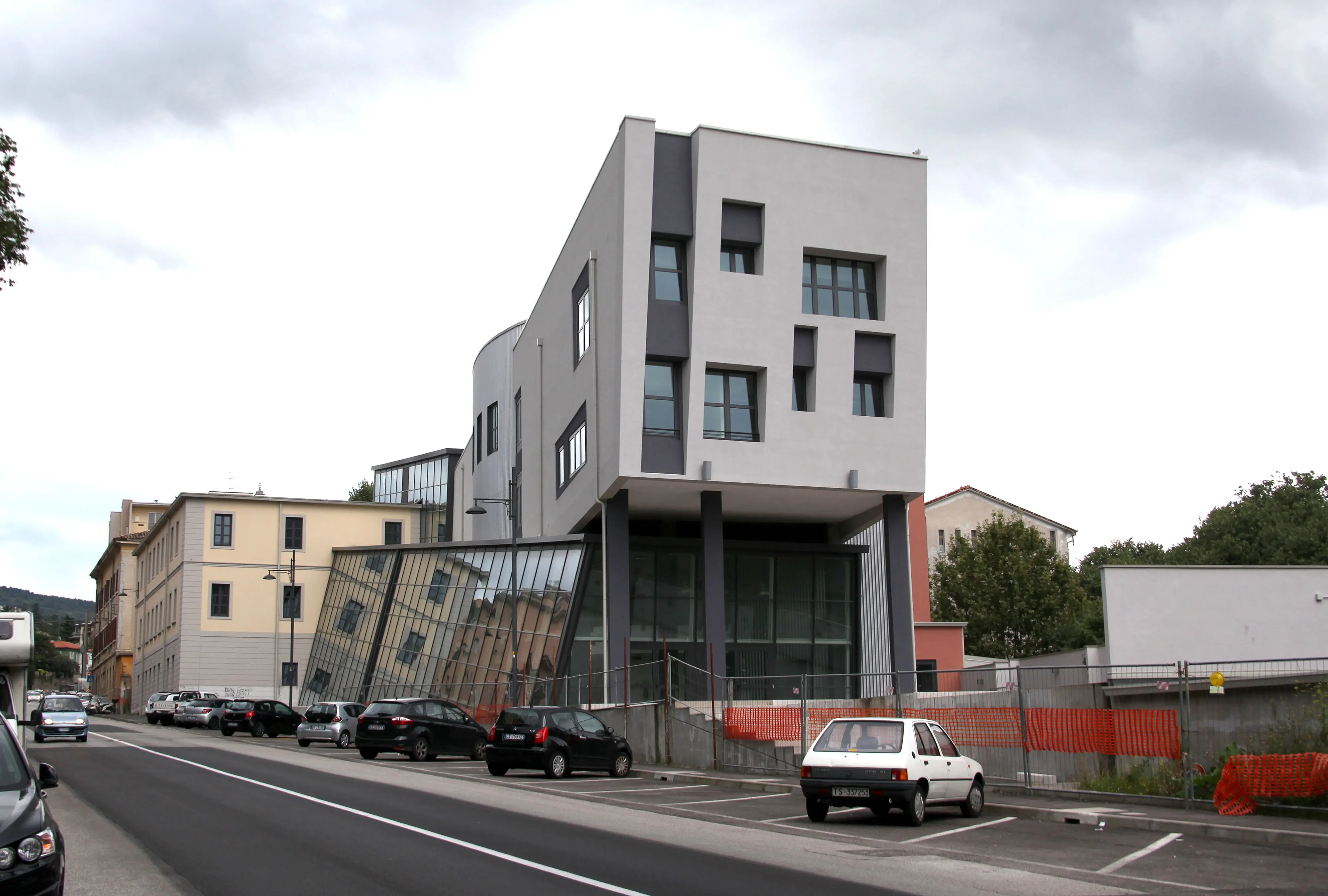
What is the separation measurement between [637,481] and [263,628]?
39.9m

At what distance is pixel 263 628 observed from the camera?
2596 inches

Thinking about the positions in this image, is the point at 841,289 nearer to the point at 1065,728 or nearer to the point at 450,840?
the point at 1065,728

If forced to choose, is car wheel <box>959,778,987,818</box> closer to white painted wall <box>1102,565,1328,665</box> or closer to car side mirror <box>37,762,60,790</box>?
car side mirror <box>37,762,60,790</box>

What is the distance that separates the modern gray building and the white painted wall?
25.9ft

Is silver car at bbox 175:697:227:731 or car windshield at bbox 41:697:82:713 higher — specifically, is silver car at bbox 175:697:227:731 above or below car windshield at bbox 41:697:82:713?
below

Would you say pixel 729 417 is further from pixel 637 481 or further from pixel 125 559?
pixel 125 559

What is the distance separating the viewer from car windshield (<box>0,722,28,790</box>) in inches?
325

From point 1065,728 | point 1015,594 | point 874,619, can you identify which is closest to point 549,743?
point 1065,728

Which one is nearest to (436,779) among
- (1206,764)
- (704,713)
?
(704,713)

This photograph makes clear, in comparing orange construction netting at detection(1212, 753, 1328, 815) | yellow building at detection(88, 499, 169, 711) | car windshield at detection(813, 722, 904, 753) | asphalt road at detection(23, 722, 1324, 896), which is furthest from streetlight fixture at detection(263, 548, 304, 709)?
orange construction netting at detection(1212, 753, 1328, 815)

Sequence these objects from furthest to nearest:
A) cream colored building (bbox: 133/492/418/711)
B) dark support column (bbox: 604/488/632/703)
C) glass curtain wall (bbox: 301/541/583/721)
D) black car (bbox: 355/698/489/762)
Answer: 1. cream colored building (bbox: 133/492/418/711)
2. glass curtain wall (bbox: 301/541/583/721)
3. dark support column (bbox: 604/488/632/703)
4. black car (bbox: 355/698/489/762)

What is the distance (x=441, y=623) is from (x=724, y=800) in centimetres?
2877

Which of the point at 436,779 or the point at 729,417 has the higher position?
the point at 729,417

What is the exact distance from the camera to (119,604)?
97.2 meters
